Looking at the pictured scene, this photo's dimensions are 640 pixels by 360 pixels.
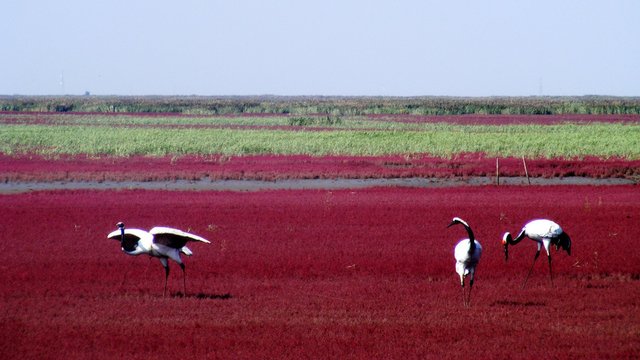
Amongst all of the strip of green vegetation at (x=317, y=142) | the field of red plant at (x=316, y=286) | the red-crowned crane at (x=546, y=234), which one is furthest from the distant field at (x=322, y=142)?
the red-crowned crane at (x=546, y=234)

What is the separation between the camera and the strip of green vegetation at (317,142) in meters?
49.5

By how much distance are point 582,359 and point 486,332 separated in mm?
1420

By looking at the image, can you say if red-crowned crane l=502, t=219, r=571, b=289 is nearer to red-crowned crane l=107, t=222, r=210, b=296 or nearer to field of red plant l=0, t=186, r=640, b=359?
field of red plant l=0, t=186, r=640, b=359

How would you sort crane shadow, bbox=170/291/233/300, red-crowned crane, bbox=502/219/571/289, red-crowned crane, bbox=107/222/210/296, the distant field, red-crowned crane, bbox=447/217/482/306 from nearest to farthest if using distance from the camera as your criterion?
red-crowned crane, bbox=447/217/482/306
crane shadow, bbox=170/291/233/300
red-crowned crane, bbox=107/222/210/296
red-crowned crane, bbox=502/219/571/289
the distant field

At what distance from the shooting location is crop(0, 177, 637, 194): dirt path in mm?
32781

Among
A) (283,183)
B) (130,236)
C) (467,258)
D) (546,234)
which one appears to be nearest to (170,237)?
(130,236)

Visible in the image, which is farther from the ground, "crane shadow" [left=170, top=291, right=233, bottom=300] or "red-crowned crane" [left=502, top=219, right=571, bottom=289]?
"red-crowned crane" [left=502, top=219, right=571, bottom=289]

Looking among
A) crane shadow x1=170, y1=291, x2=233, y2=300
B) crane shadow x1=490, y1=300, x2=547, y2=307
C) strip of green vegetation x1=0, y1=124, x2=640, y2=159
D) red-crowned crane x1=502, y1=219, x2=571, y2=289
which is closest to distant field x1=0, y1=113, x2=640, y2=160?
strip of green vegetation x1=0, y1=124, x2=640, y2=159

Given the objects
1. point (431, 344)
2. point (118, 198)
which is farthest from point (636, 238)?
point (118, 198)

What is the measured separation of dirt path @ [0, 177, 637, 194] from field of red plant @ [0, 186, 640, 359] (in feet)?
24.7

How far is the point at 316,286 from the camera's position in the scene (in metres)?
14.1

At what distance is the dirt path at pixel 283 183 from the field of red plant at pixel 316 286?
7.52 metres

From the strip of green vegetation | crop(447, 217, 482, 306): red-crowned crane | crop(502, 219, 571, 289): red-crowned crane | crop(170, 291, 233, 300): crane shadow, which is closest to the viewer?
crop(447, 217, 482, 306): red-crowned crane

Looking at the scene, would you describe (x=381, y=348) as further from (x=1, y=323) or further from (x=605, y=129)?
(x=605, y=129)
